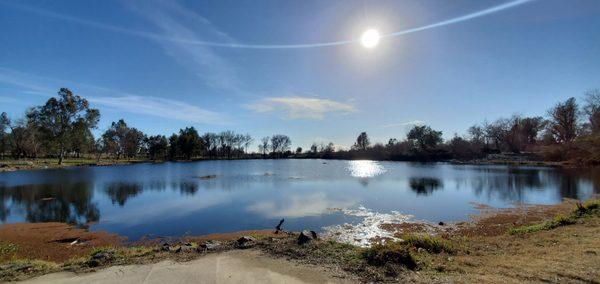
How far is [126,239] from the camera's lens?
49.6 ft

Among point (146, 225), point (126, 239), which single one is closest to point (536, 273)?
point (126, 239)

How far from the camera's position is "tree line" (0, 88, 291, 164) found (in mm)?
72312

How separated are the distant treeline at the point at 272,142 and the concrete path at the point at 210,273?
124ft

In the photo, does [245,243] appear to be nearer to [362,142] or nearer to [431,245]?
[431,245]

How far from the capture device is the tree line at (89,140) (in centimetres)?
7231

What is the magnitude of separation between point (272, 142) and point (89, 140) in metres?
88.5

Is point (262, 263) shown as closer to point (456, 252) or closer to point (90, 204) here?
point (456, 252)

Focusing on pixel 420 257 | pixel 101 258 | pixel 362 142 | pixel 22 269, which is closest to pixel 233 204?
pixel 101 258

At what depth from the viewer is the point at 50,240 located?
1455 cm

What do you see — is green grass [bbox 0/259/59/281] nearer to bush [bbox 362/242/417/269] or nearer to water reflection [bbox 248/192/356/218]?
bush [bbox 362/242/417/269]

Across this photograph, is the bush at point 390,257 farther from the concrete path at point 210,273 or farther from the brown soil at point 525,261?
the concrete path at point 210,273

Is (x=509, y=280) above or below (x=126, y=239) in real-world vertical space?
above

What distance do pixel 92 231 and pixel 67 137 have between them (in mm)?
71499

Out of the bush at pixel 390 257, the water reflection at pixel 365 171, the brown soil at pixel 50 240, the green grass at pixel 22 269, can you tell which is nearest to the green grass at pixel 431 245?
the bush at pixel 390 257
